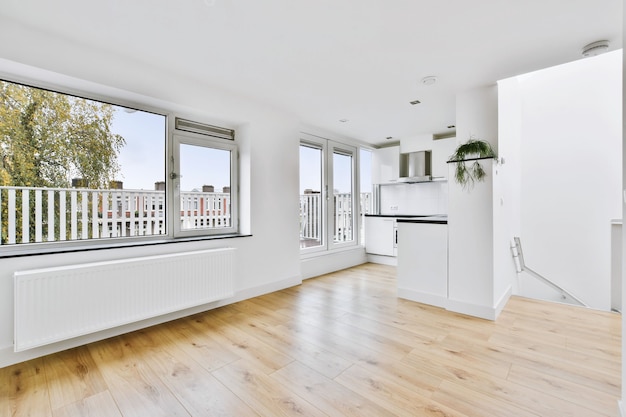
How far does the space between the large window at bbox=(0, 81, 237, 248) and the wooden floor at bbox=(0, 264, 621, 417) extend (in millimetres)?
1026

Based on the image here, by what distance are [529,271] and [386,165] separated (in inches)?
113

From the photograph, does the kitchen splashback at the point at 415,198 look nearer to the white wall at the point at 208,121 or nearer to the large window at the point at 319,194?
the large window at the point at 319,194

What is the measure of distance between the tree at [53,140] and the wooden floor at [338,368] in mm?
1428

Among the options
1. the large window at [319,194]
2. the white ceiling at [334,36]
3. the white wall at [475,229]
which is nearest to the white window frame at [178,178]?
the white ceiling at [334,36]

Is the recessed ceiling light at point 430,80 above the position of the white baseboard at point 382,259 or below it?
above

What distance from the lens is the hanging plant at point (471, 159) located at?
9.29 feet

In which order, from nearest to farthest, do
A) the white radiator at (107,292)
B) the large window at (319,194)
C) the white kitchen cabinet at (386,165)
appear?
the white radiator at (107,292)
the large window at (319,194)
the white kitchen cabinet at (386,165)

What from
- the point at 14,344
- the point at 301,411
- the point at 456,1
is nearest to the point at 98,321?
the point at 14,344

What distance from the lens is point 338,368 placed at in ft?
6.42

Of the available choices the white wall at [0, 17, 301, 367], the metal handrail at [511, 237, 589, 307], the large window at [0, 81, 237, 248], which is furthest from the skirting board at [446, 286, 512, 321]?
the large window at [0, 81, 237, 248]

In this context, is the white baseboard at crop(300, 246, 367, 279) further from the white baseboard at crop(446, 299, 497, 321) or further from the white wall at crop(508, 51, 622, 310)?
the white wall at crop(508, 51, 622, 310)

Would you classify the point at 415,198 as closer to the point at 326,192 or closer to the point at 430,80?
the point at 326,192

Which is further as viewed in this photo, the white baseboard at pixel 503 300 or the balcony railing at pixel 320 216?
the balcony railing at pixel 320 216

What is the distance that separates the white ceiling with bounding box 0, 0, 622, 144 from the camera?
181 centimetres
